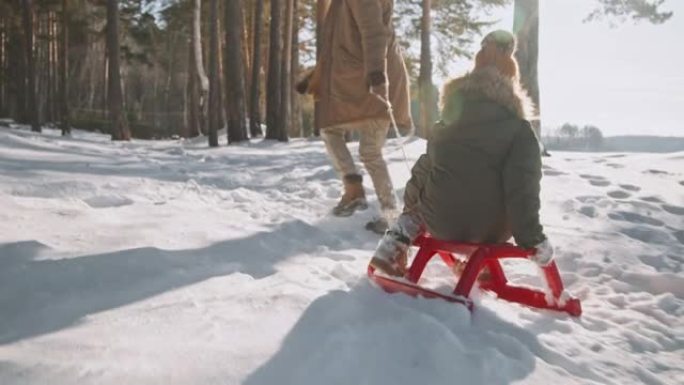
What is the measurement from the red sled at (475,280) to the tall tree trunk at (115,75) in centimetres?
1219

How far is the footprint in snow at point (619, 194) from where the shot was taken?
17.8ft

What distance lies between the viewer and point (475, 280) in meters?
2.56

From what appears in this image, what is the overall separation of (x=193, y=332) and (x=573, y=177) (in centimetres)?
517

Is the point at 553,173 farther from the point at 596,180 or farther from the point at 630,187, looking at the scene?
the point at 630,187

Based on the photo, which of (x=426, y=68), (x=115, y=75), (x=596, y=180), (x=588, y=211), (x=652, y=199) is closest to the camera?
(x=588, y=211)

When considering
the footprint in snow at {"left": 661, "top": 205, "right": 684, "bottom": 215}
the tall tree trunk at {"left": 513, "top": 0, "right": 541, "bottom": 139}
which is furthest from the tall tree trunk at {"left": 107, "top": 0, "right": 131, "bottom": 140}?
the footprint in snow at {"left": 661, "top": 205, "right": 684, "bottom": 215}

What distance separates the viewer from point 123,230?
3.24 m

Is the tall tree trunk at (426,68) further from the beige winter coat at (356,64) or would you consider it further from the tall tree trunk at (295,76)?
the beige winter coat at (356,64)

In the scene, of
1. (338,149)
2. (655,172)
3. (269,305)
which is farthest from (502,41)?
(655,172)

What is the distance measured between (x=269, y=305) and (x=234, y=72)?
10.3m

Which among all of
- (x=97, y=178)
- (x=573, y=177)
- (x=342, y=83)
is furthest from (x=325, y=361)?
(x=573, y=177)

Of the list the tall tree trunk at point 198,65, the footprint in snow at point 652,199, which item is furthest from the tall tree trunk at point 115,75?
the footprint in snow at point 652,199

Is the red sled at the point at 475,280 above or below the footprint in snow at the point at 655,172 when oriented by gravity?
below

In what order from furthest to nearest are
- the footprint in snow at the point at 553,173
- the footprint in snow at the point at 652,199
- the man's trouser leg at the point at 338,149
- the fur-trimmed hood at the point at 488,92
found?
the footprint in snow at the point at 553,173 < the footprint in snow at the point at 652,199 < the man's trouser leg at the point at 338,149 < the fur-trimmed hood at the point at 488,92
